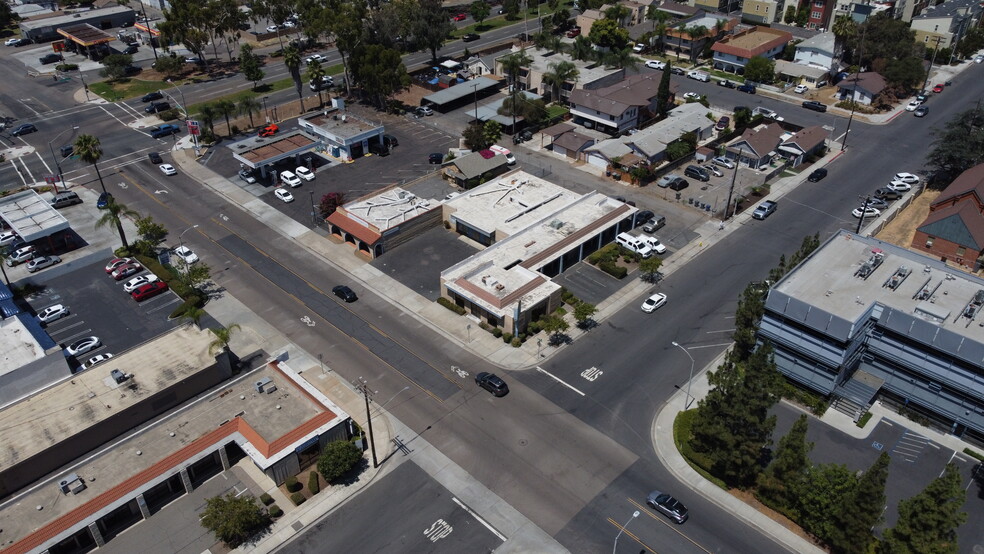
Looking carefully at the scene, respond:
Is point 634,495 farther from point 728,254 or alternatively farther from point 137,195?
point 137,195

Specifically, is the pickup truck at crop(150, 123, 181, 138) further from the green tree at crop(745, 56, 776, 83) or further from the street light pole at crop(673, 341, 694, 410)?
the green tree at crop(745, 56, 776, 83)

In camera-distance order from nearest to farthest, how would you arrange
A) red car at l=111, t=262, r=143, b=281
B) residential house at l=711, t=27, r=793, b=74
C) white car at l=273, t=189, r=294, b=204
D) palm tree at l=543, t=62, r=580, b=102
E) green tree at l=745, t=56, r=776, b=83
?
red car at l=111, t=262, r=143, b=281 → white car at l=273, t=189, r=294, b=204 → palm tree at l=543, t=62, r=580, b=102 → green tree at l=745, t=56, r=776, b=83 → residential house at l=711, t=27, r=793, b=74

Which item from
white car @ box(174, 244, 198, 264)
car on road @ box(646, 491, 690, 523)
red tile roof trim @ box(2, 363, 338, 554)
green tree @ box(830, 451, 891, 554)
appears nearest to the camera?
green tree @ box(830, 451, 891, 554)

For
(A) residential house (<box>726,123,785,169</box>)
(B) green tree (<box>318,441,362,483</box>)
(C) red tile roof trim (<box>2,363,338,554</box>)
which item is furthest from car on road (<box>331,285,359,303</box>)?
(A) residential house (<box>726,123,785,169</box>)

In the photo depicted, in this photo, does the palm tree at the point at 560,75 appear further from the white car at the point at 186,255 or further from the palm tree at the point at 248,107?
the white car at the point at 186,255

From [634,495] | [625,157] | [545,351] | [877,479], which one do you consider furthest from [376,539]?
[625,157]

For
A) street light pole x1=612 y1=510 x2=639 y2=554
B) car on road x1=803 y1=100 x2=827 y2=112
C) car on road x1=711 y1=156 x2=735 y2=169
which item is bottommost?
street light pole x1=612 y1=510 x2=639 y2=554
